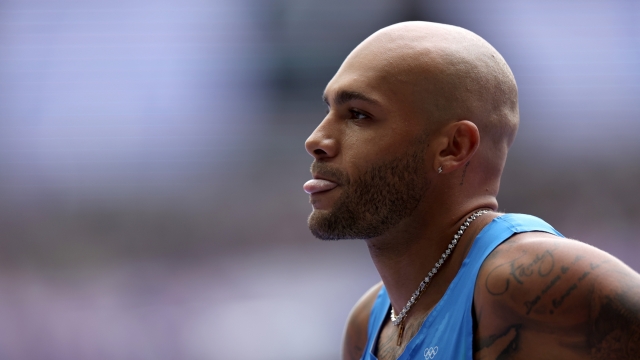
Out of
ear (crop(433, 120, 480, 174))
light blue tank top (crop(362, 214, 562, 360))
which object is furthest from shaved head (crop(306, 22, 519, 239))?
light blue tank top (crop(362, 214, 562, 360))

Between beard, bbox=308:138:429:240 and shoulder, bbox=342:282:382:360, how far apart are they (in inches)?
26.5

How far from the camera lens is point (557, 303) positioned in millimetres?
1763

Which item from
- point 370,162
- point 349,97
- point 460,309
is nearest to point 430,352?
point 460,309

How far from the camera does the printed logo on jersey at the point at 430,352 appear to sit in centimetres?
205

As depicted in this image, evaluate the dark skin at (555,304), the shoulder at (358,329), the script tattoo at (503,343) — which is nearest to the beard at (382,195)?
the dark skin at (555,304)

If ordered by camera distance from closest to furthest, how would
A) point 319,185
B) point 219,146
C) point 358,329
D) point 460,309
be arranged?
point 460,309, point 319,185, point 358,329, point 219,146

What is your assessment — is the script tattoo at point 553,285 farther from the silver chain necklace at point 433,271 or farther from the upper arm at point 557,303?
the silver chain necklace at point 433,271

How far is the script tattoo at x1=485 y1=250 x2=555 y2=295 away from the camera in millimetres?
1826

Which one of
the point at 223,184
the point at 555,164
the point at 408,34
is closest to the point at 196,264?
the point at 223,184

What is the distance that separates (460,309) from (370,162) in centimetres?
56

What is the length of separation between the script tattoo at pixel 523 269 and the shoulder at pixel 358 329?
98 cm

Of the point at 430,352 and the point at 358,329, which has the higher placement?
the point at 430,352

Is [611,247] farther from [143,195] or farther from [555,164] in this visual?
[143,195]

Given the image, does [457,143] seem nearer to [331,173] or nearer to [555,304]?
[331,173]
